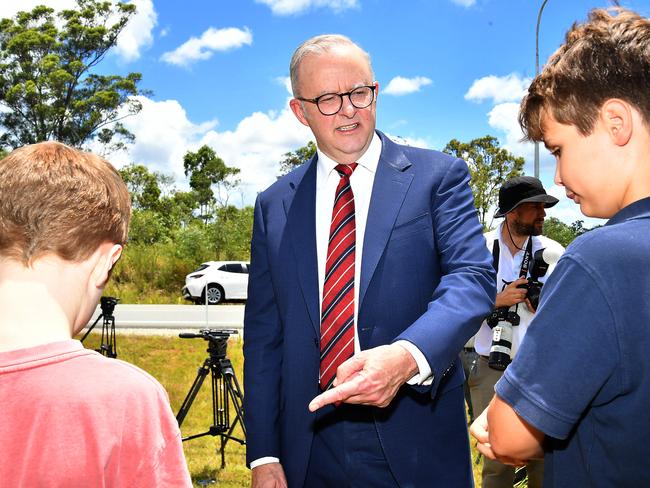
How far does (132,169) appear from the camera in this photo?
129ft

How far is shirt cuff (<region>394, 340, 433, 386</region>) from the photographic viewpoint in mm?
1844

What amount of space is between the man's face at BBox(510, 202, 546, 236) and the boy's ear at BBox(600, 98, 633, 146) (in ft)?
11.1

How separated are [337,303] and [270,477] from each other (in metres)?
0.67

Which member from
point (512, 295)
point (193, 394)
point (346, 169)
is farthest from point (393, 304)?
point (193, 394)

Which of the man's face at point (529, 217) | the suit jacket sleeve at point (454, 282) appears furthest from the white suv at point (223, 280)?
the suit jacket sleeve at point (454, 282)

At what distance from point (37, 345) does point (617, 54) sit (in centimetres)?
125

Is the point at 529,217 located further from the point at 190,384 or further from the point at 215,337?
the point at 190,384

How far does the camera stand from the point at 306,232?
2377 millimetres

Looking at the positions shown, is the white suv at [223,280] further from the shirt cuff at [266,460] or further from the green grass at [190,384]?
the shirt cuff at [266,460]

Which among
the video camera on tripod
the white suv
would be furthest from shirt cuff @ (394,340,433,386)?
the white suv

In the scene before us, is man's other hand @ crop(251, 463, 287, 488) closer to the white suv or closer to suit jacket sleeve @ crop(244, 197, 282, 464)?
suit jacket sleeve @ crop(244, 197, 282, 464)

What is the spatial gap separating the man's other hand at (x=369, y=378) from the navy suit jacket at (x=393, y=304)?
187 mm

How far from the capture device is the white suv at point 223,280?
20.2 meters

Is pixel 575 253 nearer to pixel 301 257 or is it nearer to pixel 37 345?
pixel 37 345
